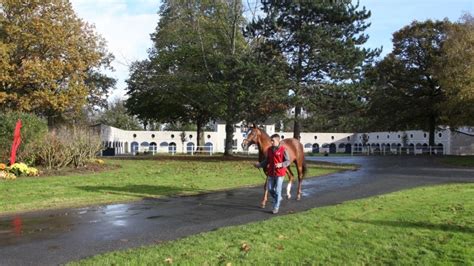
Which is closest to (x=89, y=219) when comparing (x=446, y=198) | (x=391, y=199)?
(x=391, y=199)

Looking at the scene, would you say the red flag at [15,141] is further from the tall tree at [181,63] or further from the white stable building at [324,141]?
the white stable building at [324,141]

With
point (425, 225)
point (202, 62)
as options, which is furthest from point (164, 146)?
point (425, 225)

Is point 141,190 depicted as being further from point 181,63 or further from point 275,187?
point 181,63

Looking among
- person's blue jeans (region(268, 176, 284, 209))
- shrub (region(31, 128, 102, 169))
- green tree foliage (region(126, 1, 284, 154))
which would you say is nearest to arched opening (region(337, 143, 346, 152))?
green tree foliage (region(126, 1, 284, 154))

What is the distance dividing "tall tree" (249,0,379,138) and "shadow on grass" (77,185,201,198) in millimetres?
15866

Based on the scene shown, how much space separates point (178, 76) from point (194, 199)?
79.7ft

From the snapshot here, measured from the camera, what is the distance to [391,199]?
13.2m

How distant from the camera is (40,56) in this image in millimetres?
33375

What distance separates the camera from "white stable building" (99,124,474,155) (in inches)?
2374

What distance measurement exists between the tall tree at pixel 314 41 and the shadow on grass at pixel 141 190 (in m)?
15.9

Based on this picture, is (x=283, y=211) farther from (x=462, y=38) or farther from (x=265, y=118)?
(x=462, y=38)

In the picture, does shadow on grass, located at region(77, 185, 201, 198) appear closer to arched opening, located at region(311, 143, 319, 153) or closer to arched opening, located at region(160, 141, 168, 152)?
arched opening, located at region(160, 141, 168, 152)

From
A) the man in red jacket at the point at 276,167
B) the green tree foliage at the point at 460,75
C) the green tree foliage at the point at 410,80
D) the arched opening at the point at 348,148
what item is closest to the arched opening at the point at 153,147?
the green tree foliage at the point at 410,80

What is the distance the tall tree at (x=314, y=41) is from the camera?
104 ft
